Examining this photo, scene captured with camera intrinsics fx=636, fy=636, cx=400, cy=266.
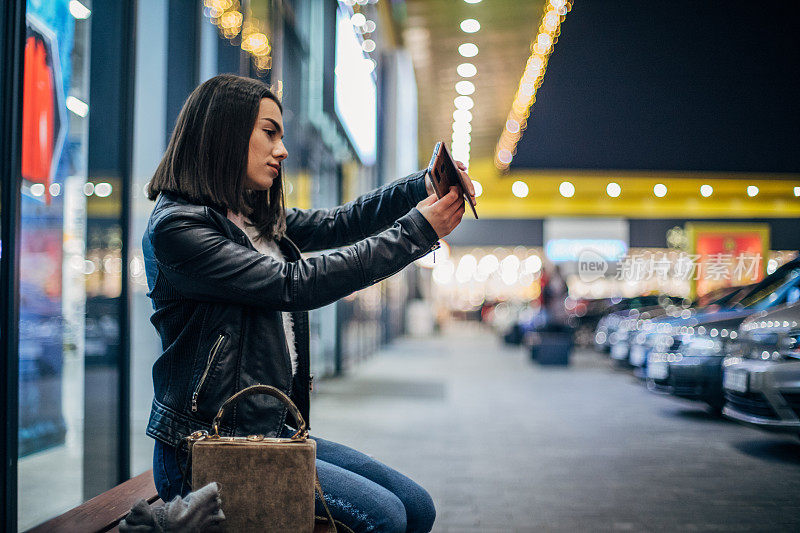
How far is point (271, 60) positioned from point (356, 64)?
170 inches

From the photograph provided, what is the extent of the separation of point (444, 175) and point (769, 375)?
414 centimetres

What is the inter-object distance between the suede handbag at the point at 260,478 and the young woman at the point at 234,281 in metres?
0.15

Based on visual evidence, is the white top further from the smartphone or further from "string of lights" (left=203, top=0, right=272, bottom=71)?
"string of lights" (left=203, top=0, right=272, bottom=71)

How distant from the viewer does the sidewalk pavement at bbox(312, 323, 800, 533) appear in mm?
3619

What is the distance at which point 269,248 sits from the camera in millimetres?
1976

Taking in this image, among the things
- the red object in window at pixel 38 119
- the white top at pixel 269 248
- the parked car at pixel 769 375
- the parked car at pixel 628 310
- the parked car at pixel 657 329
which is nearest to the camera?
the white top at pixel 269 248

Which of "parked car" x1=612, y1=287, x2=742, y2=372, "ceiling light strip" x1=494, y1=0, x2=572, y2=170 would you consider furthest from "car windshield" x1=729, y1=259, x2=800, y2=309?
"ceiling light strip" x1=494, y1=0, x2=572, y2=170

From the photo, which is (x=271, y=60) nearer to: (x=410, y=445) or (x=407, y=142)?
Answer: (x=410, y=445)

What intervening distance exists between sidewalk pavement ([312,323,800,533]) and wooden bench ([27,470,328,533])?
177 centimetres

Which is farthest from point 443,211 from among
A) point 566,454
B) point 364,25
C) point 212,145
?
point 364,25

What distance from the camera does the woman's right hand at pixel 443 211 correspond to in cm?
173

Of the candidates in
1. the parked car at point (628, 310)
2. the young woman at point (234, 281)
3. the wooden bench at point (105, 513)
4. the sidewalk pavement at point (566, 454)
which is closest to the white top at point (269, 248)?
the young woman at point (234, 281)

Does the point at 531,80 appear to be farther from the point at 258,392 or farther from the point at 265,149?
the point at 258,392

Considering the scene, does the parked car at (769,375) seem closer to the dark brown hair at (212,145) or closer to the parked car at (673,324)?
the parked car at (673,324)
